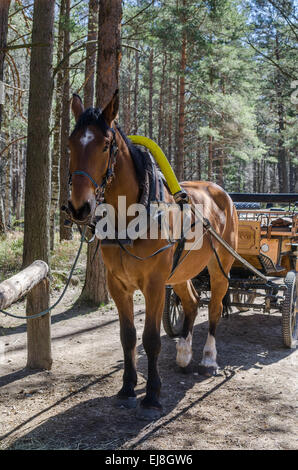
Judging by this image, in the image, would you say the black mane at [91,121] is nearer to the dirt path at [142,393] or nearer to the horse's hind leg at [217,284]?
the dirt path at [142,393]

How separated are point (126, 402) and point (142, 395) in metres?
0.29

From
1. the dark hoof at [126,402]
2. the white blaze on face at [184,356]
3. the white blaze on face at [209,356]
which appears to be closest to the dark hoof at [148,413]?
the dark hoof at [126,402]

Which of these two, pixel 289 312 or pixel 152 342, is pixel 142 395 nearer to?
pixel 152 342

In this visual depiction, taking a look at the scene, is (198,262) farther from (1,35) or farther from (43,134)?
(1,35)

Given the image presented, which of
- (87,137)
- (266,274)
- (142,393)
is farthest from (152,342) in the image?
(266,274)

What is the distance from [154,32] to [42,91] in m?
8.44

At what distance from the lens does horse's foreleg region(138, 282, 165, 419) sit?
3.83m

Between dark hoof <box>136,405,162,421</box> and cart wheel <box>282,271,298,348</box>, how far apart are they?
2.50m

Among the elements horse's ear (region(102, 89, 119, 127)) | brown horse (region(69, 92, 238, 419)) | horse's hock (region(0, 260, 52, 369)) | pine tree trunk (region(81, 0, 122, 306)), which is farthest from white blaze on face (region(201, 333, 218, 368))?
horse's ear (region(102, 89, 119, 127))

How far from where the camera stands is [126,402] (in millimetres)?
4043

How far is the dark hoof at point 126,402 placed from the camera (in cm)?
401

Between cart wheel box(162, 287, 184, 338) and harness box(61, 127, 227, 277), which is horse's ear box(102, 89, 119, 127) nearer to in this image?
harness box(61, 127, 227, 277)

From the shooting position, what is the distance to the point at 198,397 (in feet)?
14.2

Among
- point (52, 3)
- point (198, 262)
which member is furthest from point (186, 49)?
point (198, 262)
